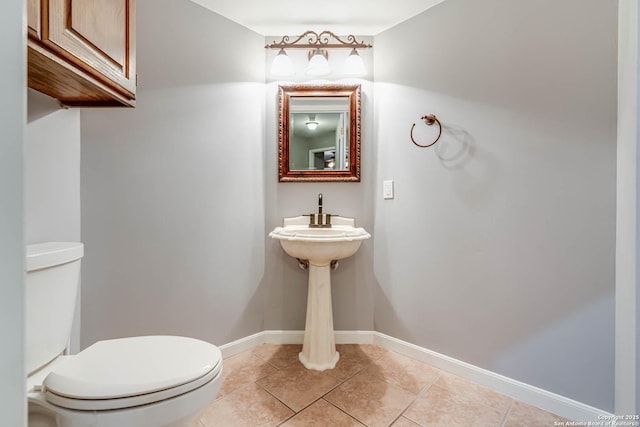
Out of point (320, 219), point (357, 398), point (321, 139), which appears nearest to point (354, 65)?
point (321, 139)

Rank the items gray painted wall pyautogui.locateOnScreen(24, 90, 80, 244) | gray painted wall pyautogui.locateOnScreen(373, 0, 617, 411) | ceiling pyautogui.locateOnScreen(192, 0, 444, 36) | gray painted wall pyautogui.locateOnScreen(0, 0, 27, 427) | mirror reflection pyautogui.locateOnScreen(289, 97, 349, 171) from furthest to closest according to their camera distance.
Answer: mirror reflection pyautogui.locateOnScreen(289, 97, 349, 171), ceiling pyautogui.locateOnScreen(192, 0, 444, 36), gray painted wall pyautogui.locateOnScreen(373, 0, 617, 411), gray painted wall pyautogui.locateOnScreen(24, 90, 80, 244), gray painted wall pyautogui.locateOnScreen(0, 0, 27, 427)

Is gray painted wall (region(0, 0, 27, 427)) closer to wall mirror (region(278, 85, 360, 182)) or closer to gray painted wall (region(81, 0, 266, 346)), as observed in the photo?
gray painted wall (region(81, 0, 266, 346))

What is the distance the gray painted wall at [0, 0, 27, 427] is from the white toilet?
1.25 feet

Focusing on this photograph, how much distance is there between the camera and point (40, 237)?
1112mm

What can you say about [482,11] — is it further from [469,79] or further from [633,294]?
[633,294]

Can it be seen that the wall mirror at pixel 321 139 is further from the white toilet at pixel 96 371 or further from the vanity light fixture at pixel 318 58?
the white toilet at pixel 96 371

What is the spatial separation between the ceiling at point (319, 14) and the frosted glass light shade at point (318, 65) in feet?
0.74

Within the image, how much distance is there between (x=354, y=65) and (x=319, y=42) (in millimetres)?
294

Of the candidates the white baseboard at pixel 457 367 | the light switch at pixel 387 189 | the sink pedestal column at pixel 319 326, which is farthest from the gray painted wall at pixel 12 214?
the light switch at pixel 387 189

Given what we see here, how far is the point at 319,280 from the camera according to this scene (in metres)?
1.68

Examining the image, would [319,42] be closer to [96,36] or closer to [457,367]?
[96,36]

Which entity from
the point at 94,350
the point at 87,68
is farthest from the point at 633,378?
the point at 87,68

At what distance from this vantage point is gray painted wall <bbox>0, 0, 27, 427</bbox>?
0.41 m

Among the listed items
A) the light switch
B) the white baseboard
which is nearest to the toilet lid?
the white baseboard
